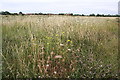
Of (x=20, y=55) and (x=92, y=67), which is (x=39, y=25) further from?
(x=92, y=67)

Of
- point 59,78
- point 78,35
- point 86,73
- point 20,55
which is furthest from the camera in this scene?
point 78,35

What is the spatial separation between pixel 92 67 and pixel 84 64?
17cm

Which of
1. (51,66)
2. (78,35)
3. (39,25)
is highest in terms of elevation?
(39,25)

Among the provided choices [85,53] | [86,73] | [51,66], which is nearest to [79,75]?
[86,73]

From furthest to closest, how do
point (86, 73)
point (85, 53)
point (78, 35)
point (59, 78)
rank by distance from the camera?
point (78, 35) → point (85, 53) → point (86, 73) → point (59, 78)

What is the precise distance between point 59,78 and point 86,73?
50 cm

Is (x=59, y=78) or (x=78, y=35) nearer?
(x=59, y=78)

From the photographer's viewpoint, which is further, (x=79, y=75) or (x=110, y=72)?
(x=110, y=72)

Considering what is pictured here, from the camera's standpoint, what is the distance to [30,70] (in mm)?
2545

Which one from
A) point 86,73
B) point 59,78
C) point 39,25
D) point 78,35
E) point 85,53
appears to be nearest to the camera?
point 59,78

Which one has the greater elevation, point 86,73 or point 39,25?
point 39,25

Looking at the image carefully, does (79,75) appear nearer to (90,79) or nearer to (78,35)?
(90,79)

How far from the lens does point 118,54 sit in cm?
329

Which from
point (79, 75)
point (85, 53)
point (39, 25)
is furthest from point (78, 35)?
point (79, 75)
